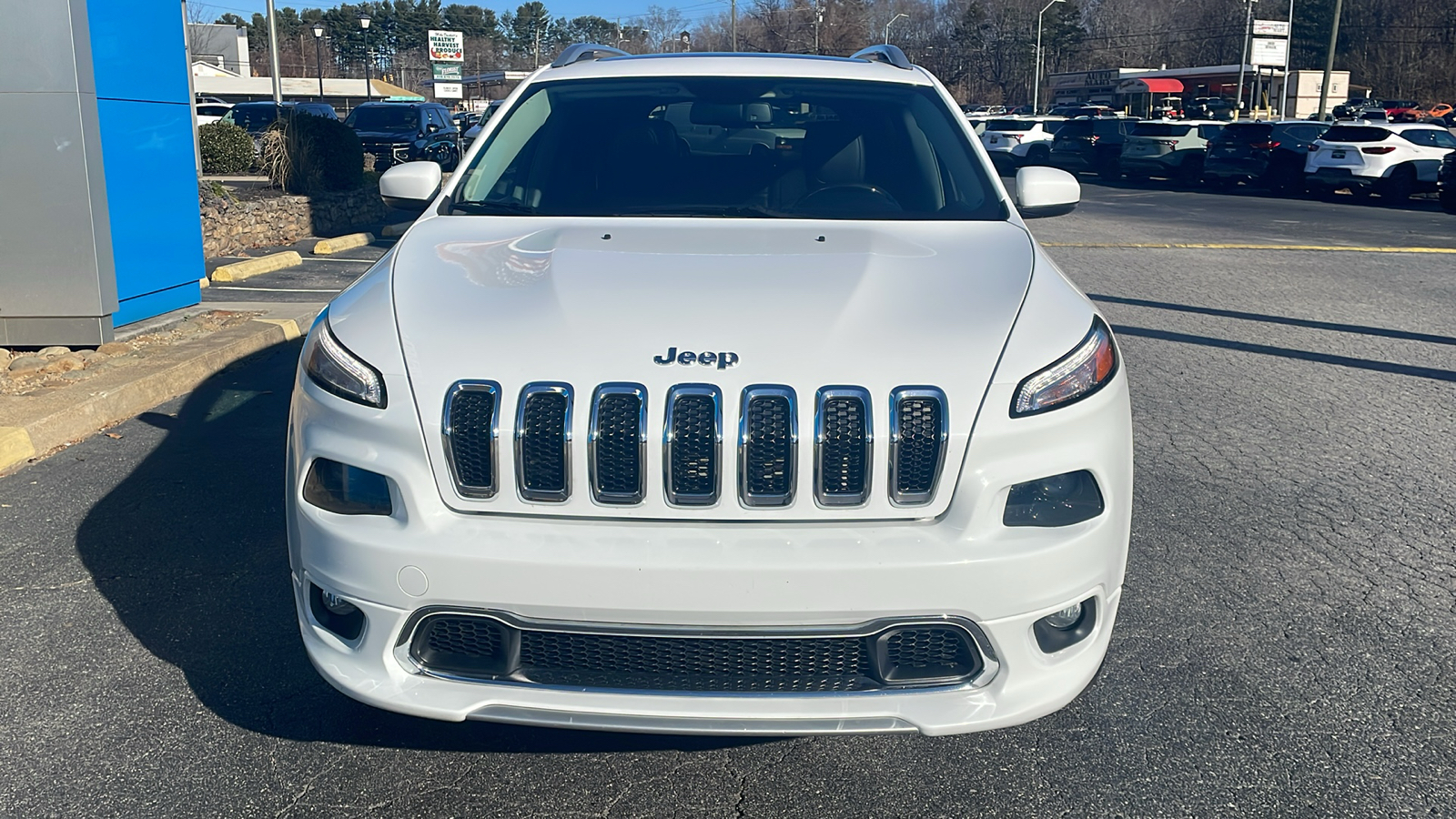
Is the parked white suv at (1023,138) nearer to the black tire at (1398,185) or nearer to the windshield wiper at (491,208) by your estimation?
the black tire at (1398,185)

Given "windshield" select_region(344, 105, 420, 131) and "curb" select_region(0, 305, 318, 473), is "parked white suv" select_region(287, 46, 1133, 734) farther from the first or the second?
"windshield" select_region(344, 105, 420, 131)

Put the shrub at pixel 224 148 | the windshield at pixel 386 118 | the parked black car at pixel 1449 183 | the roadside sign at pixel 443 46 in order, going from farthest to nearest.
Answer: the roadside sign at pixel 443 46, the windshield at pixel 386 118, the parked black car at pixel 1449 183, the shrub at pixel 224 148

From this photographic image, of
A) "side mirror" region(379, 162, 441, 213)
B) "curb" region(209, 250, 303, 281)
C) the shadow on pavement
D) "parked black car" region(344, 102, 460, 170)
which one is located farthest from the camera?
"parked black car" region(344, 102, 460, 170)

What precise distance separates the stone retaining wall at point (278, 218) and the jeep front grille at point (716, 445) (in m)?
10.3

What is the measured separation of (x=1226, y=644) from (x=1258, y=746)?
0.61m

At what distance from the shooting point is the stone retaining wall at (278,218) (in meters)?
12.6

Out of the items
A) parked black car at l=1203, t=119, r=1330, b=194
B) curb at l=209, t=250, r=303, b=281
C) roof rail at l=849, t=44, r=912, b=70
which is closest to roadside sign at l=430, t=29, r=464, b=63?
parked black car at l=1203, t=119, r=1330, b=194

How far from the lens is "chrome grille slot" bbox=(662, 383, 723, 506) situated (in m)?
2.44

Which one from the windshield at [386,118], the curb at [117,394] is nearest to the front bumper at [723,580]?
the curb at [117,394]

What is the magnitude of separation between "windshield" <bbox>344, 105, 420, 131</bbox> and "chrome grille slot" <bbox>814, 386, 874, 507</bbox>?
72.7 ft

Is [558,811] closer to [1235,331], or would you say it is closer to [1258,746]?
[1258,746]

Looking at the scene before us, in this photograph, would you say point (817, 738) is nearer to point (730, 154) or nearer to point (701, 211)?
point (701, 211)

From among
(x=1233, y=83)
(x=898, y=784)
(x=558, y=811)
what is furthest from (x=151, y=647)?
(x=1233, y=83)

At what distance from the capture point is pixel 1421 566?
4121 millimetres
